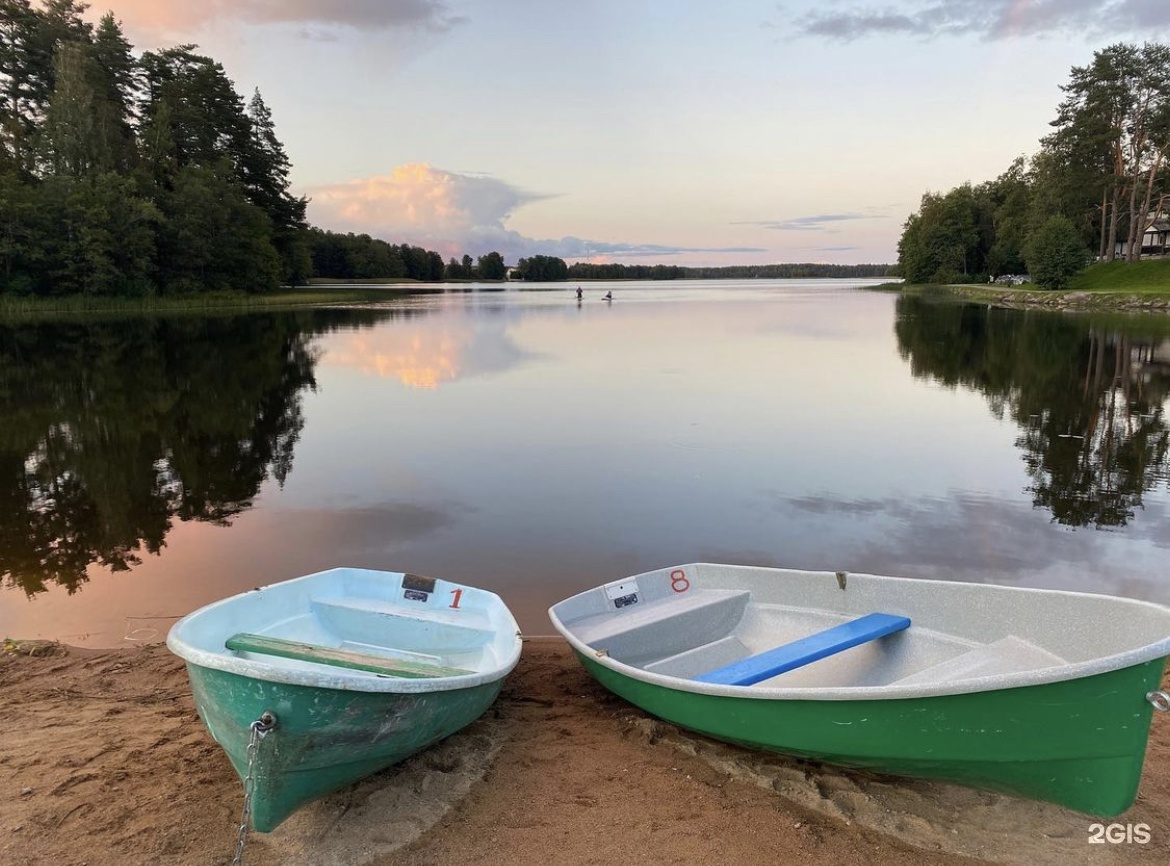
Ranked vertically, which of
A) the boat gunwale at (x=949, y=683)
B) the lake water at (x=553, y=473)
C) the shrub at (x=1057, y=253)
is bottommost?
the lake water at (x=553, y=473)

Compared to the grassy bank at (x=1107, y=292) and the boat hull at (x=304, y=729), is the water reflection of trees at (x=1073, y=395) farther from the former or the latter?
the grassy bank at (x=1107, y=292)

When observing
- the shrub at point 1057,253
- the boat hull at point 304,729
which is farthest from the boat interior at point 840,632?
the shrub at point 1057,253

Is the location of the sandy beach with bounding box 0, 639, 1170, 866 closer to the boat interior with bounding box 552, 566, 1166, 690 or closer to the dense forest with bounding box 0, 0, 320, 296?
the boat interior with bounding box 552, 566, 1166, 690

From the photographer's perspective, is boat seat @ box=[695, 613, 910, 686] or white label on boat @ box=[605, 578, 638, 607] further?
white label on boat @ box=[605, 578, 638, 607]

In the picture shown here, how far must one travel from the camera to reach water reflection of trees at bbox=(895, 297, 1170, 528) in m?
10.7

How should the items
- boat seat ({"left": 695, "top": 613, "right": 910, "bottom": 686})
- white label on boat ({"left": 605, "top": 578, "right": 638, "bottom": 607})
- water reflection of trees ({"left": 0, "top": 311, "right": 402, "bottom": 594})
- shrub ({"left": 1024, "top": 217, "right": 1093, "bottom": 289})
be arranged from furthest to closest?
shrub ({"left": 1024, "top": 217, "right": 1093, "bottom": 289}), water reflection of trees ({"left": 0, "top": 311, "right": 402, "bottom": 594}), white label on boat ({"left": 605, "top": 578, "right": 638, "bottom": 607}), boat seat ({"left": 695, "top": 613, "right": 910, "bottom": 686})

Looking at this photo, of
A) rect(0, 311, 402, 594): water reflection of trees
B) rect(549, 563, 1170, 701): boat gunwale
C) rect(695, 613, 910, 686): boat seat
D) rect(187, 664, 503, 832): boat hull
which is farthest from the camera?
rect(0, 311, 402, 594): water reflection of trees

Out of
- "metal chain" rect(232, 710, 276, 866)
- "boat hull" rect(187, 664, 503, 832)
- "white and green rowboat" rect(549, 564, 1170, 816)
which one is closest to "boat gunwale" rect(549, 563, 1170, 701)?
"white and green rowboat" rect(549, 564, 1170, 816)

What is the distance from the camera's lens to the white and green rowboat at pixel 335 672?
3607mm

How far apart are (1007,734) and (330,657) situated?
3.63 meters

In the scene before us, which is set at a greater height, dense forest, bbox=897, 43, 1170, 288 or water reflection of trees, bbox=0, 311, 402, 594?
dense forest, bbox=897, 43, 1170, 288

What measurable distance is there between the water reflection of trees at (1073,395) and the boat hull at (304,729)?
8.61 meters

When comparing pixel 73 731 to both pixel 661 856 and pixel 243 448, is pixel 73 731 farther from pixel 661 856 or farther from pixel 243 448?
pixel 243 448

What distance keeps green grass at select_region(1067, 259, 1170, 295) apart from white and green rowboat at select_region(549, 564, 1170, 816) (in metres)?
58.5
